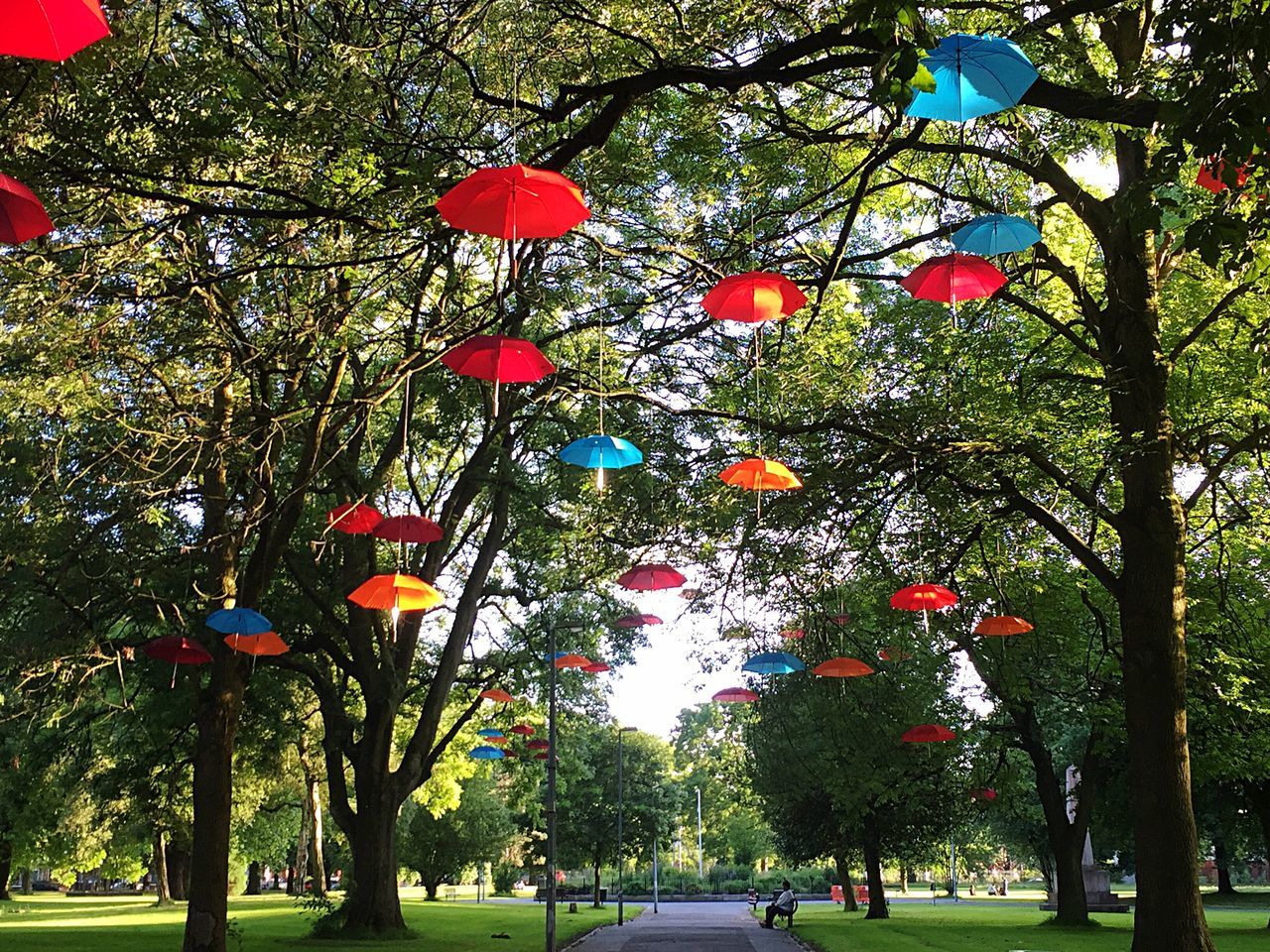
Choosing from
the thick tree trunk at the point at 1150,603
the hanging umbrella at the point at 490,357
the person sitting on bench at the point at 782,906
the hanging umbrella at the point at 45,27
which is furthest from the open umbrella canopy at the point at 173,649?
the person sitting on bench at the point at 782,906

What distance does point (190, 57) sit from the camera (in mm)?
8344

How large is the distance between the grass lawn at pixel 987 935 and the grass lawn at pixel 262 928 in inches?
281

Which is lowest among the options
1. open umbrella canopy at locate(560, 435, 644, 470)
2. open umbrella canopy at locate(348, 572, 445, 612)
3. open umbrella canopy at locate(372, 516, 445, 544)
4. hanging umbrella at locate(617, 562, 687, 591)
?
open umbrella canopy at locate(348, 572, 445, 612)

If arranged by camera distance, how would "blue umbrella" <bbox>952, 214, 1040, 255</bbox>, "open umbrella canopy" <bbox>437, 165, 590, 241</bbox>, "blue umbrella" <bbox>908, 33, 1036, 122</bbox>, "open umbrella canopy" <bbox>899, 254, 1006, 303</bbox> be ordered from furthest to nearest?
"open umbrella canopy" <bbox>899, 254, 1006, 303</bbox>, "blue umbrella" <bbox>952, 214, 1040, 255</bbox>, "blue umbrella" <bbox>908, 33, 1036, 122</bbox>, "open umbrella canopy" <bbox>437, 165, 590, 241</bbox>

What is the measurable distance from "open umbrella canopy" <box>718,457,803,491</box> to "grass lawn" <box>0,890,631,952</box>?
49.6 ft

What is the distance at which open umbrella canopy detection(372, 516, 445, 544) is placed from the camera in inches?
524

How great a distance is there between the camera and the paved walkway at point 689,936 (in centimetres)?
2489

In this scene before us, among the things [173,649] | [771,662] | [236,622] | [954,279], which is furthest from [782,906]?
[954,279]

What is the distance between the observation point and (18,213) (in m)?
6.26

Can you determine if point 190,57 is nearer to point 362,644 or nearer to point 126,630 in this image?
point 362,644

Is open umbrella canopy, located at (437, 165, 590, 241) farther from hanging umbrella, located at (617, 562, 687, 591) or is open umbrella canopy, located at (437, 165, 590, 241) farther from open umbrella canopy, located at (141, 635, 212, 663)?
open umbrella canopy, located at (141, 635, 212, 663)

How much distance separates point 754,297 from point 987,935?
22.7 meters

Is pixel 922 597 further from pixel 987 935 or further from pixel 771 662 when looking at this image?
pixel 987 935

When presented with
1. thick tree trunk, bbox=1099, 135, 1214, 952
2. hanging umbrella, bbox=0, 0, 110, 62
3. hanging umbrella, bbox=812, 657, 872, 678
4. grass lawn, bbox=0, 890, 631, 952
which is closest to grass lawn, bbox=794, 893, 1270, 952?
grass lawn, bbox=0, 890, 631, 952
